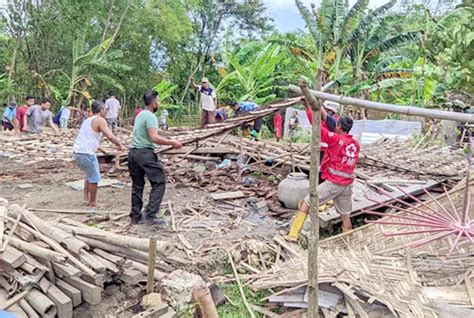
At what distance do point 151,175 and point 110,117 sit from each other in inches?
360

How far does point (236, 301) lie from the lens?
13.3ft

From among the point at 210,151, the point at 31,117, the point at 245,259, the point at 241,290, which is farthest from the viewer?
the point at 31,117

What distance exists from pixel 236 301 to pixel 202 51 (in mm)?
20719

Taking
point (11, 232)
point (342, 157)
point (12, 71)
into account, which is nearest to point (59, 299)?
point (11, 232)

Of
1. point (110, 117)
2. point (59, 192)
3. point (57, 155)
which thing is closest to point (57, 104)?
point (110, 117)

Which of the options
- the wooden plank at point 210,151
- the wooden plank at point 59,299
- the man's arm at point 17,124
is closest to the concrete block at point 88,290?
the wooden plank at point 59,299

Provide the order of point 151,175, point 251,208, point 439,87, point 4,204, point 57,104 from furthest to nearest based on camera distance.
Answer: point 57,104, point 439,87, point 251,208, point 151,175, point 4,204

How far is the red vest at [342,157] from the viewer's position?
5.01m

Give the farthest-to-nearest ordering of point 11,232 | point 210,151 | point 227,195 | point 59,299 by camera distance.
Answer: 1. point 210,151
2. point 227,195
3. point 11,232
4. point 59,299

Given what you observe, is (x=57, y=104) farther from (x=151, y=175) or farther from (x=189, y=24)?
(x=151, y=175)

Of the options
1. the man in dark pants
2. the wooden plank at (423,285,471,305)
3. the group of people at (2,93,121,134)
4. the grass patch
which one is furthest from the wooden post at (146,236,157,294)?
the group of people at (2,93,121,134)

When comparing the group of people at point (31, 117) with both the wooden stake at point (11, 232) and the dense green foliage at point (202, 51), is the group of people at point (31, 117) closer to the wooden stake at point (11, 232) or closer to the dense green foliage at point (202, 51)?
the dense green foliage at point (202, 51)

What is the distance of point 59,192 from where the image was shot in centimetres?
707

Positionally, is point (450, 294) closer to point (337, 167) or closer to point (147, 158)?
point (337, 167)
